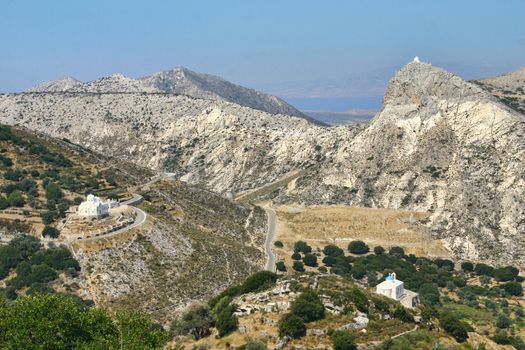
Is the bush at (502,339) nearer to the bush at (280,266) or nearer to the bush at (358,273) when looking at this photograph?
the bush at (358,273)

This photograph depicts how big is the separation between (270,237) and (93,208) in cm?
2972

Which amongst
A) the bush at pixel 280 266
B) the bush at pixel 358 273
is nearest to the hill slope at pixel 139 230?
the bush at pixel 280 266

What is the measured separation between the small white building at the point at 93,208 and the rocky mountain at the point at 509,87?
75.7 metres

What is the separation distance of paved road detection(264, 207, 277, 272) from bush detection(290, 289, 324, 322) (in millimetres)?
30550

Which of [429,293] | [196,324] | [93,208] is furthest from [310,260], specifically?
[196,324]

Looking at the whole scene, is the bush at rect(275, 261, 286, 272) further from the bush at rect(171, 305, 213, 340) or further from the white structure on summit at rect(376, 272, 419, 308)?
the bush at rect(171, 305, 213, 340)

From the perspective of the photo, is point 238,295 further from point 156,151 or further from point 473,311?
point 156,151

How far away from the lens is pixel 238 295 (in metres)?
54.3

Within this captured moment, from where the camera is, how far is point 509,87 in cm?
12812

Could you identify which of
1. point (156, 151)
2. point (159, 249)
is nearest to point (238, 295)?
point (159, 249)

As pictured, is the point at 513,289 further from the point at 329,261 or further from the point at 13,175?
the point at 13,175

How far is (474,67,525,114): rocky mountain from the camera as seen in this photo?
386 feet

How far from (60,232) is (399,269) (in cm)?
4118

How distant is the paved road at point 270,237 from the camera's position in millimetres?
81425
